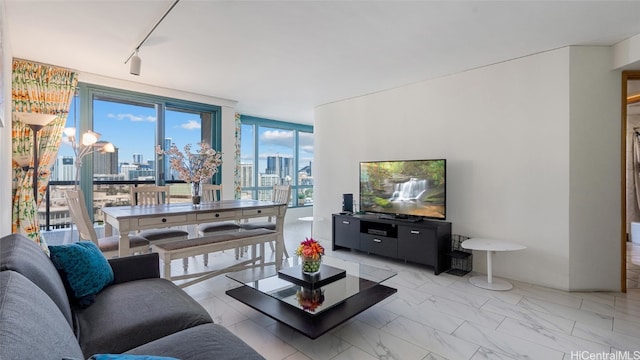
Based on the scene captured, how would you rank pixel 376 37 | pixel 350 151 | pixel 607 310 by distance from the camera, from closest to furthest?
pixel 607 310, pixel 376 37, pixel 350 151

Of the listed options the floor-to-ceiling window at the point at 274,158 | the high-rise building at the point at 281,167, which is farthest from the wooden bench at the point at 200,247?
the high-rise building at the point at 281,167

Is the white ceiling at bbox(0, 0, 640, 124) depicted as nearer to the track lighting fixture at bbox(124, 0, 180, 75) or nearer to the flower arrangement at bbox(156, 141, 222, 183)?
the track lighting fixture at bbox(124, 0, 180, 75)

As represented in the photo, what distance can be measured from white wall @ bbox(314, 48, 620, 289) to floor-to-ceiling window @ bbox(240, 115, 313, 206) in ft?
10.8

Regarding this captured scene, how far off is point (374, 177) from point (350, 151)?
0.90 meters

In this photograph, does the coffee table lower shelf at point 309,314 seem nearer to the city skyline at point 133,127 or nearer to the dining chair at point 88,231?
the dining chair at point 88,231

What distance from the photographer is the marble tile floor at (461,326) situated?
6.59ft

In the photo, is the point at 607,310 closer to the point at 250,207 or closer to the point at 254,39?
the point at 250,207

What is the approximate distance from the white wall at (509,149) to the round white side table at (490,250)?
21 cm

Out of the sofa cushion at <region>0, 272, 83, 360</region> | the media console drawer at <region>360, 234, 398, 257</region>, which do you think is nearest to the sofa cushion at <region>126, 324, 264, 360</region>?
the sofa cushion at <region>0, 272, 83, 360</region>

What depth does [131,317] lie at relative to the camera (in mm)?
1526

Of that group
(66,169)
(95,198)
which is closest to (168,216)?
(95,198)

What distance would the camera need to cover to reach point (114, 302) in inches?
66.2

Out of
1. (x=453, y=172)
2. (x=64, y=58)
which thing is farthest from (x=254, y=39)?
(x=453, y=172)

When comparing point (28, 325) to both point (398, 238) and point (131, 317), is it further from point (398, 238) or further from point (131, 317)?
point (398, 238)
